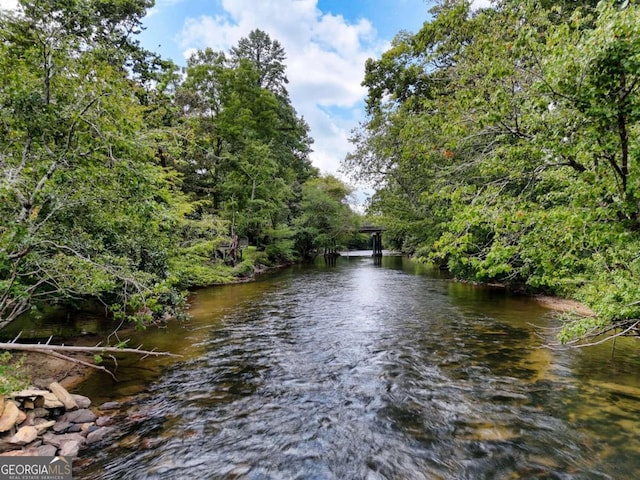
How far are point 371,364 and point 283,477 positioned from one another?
342 cm

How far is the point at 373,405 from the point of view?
4.99 m

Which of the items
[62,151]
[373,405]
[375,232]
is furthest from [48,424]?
[375,232]

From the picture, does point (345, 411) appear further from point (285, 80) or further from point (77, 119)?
point (285, 80)

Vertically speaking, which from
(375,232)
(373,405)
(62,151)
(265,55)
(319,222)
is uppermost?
(265,55)

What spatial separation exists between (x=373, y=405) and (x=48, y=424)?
4.53 m

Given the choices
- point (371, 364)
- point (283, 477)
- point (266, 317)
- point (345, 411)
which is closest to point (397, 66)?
point (266, 317)

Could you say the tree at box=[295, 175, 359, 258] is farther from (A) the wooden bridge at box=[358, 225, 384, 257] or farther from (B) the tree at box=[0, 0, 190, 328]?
(B) the tree at box=[0, 0, 190, 328]

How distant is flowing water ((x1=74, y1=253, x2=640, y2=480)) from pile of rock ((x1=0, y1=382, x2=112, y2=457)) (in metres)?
0.34

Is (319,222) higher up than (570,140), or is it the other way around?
(319,222)

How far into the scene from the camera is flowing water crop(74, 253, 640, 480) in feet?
12.1

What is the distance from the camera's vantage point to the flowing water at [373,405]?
12.1 ft

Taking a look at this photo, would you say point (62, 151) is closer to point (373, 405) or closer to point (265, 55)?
point (373, 405)

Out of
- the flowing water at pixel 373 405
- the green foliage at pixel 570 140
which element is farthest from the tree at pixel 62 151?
the green foliage at pixel 570 140

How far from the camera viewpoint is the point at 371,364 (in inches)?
259
